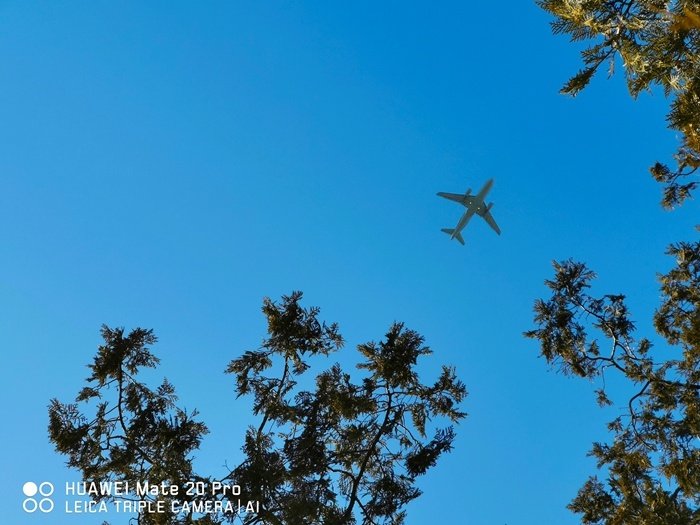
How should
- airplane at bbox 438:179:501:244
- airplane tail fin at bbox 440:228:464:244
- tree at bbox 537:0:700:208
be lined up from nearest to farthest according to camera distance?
tree at bbox 537:0:700:208
airplane at bbox 438:179:501:244
airplane tail fin at bbox 440:228:464:244

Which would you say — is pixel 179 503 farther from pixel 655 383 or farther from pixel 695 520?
pixel 655 383

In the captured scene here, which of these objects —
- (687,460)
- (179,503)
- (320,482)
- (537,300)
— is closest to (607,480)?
(687,460)

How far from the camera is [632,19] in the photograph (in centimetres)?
763

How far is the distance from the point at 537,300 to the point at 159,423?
10.1m

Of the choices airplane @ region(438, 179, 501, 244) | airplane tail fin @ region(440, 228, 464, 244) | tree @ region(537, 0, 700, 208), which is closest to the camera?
tree @ region(537, 0, 700, 208)

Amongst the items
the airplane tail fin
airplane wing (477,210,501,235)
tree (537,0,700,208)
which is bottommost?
tree (537,0,700,208)

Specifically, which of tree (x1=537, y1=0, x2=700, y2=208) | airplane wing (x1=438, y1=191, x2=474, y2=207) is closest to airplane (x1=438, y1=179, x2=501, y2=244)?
airplane wing (x1=438, y1=191, x2=474, y2=207)

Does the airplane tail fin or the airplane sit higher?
the airplane tail fin

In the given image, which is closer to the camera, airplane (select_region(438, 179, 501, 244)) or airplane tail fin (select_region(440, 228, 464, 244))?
airplane (select_region(438, 179, 501, 244))

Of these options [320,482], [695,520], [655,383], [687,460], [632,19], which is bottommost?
[695,520]

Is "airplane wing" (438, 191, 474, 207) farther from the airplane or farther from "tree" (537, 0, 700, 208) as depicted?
"tree" (537, 0, 700, 208)

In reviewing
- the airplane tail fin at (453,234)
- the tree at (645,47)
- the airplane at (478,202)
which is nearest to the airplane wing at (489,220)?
the airplane at (478,202)

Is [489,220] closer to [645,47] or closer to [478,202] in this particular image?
[478,202]

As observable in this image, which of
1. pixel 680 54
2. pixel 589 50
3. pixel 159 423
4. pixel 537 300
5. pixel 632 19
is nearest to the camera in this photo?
pixel 680 54
